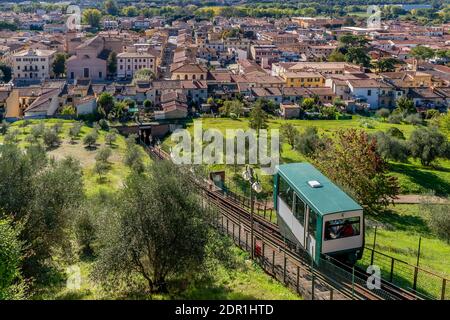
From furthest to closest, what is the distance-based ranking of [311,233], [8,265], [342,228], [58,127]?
[58,127] → [311,233] → [342,228] → [8,265]

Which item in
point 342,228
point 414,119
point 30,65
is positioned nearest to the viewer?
point 342,228

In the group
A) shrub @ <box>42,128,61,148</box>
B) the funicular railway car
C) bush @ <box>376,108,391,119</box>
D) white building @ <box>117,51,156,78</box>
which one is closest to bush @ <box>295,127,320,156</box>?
shrub @ <box>42,128,61,148</box>

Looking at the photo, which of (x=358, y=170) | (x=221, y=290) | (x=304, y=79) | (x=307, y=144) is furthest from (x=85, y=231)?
(x=304, y=79)

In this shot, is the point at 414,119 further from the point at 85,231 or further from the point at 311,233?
the point at 85,231

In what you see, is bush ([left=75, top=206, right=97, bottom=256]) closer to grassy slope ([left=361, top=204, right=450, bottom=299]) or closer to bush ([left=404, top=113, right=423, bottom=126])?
grassy slope ([left=361, top=204, right=450, bottom=299])

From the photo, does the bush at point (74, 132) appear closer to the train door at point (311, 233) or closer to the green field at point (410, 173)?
the green field at point (410, 173)
